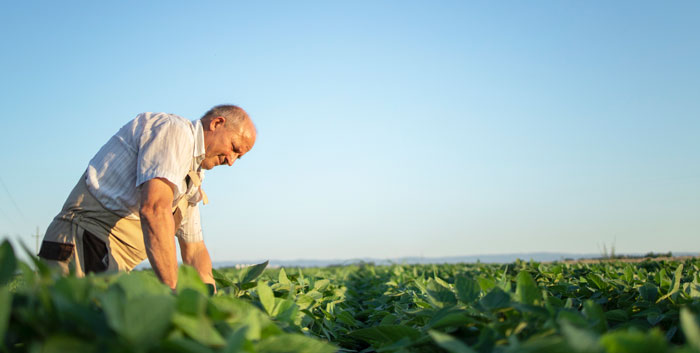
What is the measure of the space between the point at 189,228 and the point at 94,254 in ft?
2.40

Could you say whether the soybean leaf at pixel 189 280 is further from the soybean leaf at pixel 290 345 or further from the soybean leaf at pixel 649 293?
the soybean leaf at pixel 649 293

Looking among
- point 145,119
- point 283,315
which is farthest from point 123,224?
point 283,315

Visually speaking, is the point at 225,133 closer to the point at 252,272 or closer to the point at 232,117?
the point at 232,117

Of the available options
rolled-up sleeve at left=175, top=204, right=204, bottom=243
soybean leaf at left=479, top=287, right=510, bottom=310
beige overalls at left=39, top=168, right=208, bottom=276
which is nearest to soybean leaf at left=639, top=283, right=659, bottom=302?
soybean leaf at left=479, top=287, right=510, bottom=310

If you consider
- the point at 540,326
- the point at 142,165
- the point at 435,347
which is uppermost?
the point at 142,165

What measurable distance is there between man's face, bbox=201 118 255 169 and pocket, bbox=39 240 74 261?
1039 mm

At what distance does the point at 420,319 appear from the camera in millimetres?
1872

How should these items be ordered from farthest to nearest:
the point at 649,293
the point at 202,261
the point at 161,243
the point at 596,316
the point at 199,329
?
the point at 202,261 → the point at 161,243 → the point at 649,293 → the point at 596,316 → the point at 199,329

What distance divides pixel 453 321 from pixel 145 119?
2485mm

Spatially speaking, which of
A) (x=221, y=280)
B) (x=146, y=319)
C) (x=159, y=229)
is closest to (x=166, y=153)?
(x=159, y=229)

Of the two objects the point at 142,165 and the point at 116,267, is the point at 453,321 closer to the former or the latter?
the point at 142,165

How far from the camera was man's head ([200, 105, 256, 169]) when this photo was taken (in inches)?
132

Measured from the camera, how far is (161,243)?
2.53 meters

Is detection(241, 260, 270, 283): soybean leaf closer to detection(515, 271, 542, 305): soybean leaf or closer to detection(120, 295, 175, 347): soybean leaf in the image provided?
detection(515, 271, 542, 305): soybean leaf
